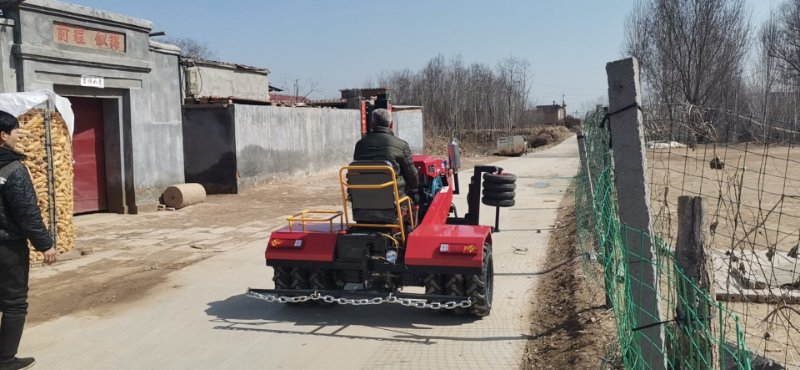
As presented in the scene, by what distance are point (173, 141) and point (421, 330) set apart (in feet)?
37.4

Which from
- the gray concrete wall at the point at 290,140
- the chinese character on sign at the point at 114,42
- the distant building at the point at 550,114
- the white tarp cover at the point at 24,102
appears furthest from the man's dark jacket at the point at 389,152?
the distant building at the point at 550,114

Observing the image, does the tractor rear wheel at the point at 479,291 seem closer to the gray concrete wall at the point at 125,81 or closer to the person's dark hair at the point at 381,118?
the person's dark hair at the point at 381,118

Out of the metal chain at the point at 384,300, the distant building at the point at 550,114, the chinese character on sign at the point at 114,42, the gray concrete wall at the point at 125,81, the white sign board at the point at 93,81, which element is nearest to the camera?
the metal chain at the point at 384,300

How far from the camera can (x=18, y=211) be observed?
470 centimetres

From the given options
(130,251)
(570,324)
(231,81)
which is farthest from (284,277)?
(231,81)

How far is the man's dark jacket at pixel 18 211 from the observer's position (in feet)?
15.4

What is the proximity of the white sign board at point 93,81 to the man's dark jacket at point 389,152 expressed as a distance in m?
9.01

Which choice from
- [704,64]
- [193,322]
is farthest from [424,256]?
[704,64]

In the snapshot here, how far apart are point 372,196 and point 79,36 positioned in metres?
9.59

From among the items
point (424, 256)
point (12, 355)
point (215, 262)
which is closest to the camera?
→ point (12, 355)

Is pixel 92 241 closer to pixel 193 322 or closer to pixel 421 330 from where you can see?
pixel 193 322

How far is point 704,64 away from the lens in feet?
138

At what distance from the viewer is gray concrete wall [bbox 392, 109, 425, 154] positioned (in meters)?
29.9

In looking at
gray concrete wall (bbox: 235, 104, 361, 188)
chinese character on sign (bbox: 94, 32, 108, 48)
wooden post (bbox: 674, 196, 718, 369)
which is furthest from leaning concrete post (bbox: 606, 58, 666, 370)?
gray concrete wall (bbox: 235, 104, 361, 188)
